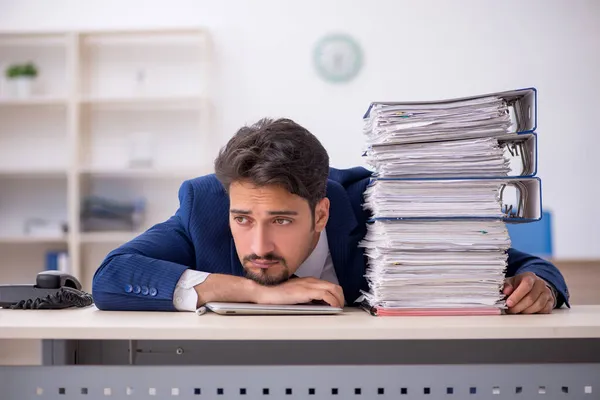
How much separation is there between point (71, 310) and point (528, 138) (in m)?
0.99

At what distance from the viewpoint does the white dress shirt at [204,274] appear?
4.61ft

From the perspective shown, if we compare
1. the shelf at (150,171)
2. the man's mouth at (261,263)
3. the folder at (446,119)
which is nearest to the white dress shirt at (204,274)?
the man's mouth at (261,263)

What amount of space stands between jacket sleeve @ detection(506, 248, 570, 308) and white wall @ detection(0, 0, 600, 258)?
3.06 m

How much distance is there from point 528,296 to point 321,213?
0.51 metres

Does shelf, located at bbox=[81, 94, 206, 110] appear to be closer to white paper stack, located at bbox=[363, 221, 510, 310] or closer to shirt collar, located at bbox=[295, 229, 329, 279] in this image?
shirt collar, located at bbox=[295, 229, 329, 279]

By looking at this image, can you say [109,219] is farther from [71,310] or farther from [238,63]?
[71,310]

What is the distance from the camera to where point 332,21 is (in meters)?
4.75

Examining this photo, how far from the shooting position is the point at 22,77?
4633mm

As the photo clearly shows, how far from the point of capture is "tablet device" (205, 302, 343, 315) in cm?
129

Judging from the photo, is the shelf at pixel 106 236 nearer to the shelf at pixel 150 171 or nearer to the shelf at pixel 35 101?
the shelf at pixel 150 171

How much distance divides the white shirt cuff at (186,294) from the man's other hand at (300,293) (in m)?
0.13

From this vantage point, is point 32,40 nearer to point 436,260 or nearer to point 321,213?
point 321,213

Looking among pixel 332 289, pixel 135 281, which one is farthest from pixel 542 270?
pixel 135 281

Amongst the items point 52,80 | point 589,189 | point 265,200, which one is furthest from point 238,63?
point 265,200
